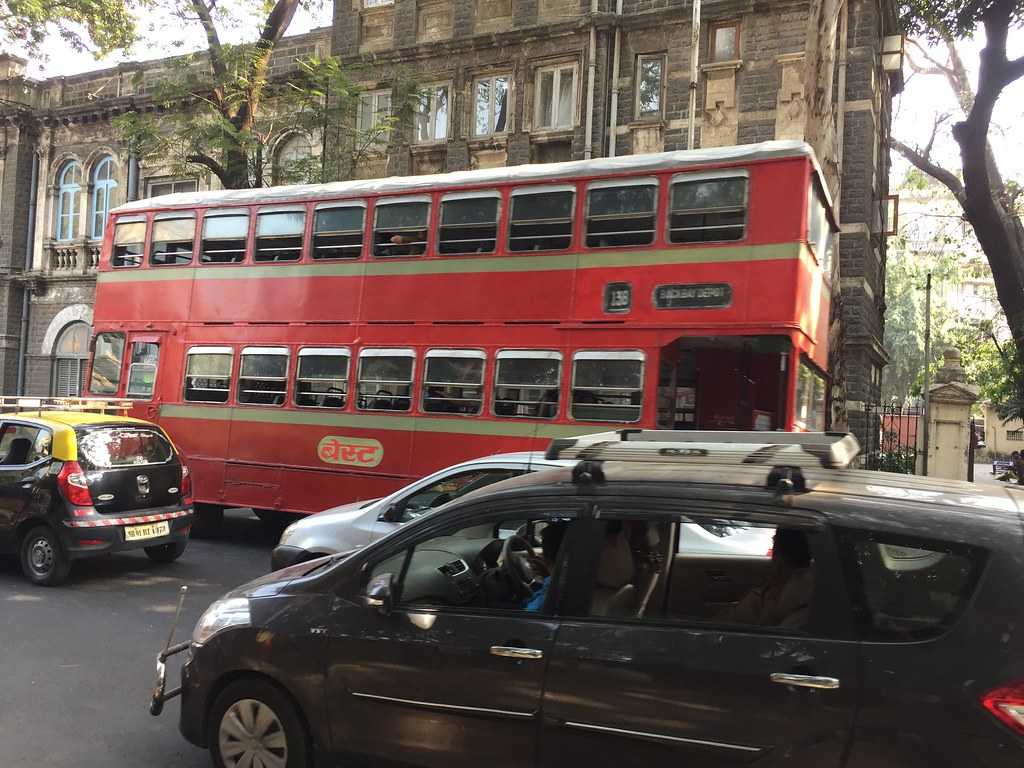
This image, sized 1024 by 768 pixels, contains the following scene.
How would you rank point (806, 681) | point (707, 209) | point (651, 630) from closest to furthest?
point (806, 681)
point (651, 630)
point (707, 209)

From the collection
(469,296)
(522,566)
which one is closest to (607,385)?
(469,296)

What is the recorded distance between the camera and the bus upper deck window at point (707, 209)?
8086 mm

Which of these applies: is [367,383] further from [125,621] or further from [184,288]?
[125,621]

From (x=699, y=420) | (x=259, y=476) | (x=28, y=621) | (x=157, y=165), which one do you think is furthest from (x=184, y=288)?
(x=157, y=165)

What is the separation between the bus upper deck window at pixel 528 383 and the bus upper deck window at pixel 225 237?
13.7 ft

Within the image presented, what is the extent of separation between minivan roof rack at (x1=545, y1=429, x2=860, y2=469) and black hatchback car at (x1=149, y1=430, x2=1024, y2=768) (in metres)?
0.01

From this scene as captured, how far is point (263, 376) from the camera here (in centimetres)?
1045

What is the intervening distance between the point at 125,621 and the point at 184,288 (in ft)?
19.1

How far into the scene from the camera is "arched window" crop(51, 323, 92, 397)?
23.3 metres

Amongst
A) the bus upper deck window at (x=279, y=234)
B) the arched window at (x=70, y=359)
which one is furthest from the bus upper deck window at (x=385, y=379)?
the arched window at (x=70, y=359)

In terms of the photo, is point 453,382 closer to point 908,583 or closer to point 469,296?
point 469,296

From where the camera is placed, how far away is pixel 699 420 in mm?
9945

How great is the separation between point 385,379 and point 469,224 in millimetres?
2105

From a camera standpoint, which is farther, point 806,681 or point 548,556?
point 548,556
